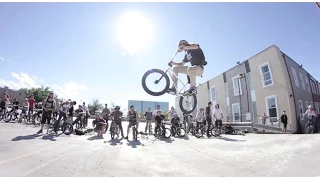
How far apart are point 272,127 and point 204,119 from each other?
23.3ft

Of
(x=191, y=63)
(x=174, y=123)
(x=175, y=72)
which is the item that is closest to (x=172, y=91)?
(x=175, y=72)

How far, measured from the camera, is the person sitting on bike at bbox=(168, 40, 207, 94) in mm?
6438

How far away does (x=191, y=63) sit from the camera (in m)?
6.89

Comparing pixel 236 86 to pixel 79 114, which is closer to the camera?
pixel 79 114

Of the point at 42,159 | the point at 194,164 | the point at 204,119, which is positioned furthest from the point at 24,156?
the point at 204,119

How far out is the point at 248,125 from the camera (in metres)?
16.9

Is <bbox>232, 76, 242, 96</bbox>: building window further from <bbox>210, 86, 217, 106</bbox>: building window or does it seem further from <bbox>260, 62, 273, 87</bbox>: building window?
<bbox>210, 86, 217, 106</bbox>: building window

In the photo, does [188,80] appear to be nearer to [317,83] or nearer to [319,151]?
[319,151]

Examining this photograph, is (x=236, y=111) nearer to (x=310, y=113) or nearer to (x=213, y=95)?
(x=213, y=95)

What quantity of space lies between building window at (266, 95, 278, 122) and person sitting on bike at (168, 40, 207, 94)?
A: 45.1 feet

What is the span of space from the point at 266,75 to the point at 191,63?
15.3m

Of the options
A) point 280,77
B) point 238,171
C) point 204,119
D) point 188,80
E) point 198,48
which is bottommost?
point 238,171

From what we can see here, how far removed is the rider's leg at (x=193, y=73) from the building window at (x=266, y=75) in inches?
566

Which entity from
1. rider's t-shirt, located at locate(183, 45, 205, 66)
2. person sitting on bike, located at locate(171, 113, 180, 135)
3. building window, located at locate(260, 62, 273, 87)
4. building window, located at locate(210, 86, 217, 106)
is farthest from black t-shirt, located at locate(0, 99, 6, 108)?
building window, located at locate(210, 86, 217, 106)
